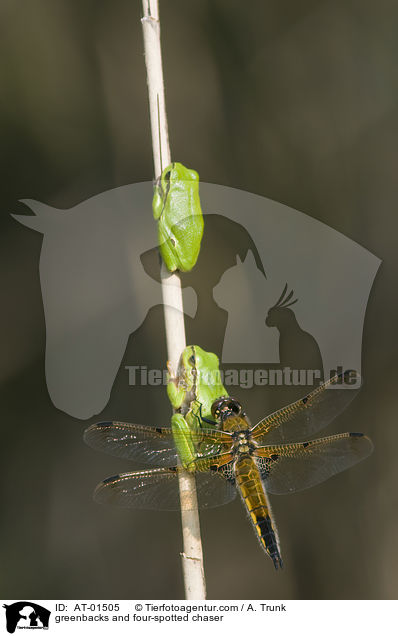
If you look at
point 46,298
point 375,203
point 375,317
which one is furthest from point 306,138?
point 46,298

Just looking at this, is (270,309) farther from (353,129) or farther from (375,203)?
(353,129)

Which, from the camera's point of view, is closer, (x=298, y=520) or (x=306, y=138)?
(x=298, y=520)

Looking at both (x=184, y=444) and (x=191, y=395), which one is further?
(x=191, y=395)

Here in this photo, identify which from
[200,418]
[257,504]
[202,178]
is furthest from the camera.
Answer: [202,178]

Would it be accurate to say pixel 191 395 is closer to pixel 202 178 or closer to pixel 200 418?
pixel 200 418

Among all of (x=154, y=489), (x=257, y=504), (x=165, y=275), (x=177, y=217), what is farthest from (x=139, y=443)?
(x=177, y=217)

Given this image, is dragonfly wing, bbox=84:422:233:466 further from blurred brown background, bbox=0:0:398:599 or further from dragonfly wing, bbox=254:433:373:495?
blurred brown background, bbox=0:0:398:599

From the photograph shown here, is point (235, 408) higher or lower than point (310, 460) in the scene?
higher
